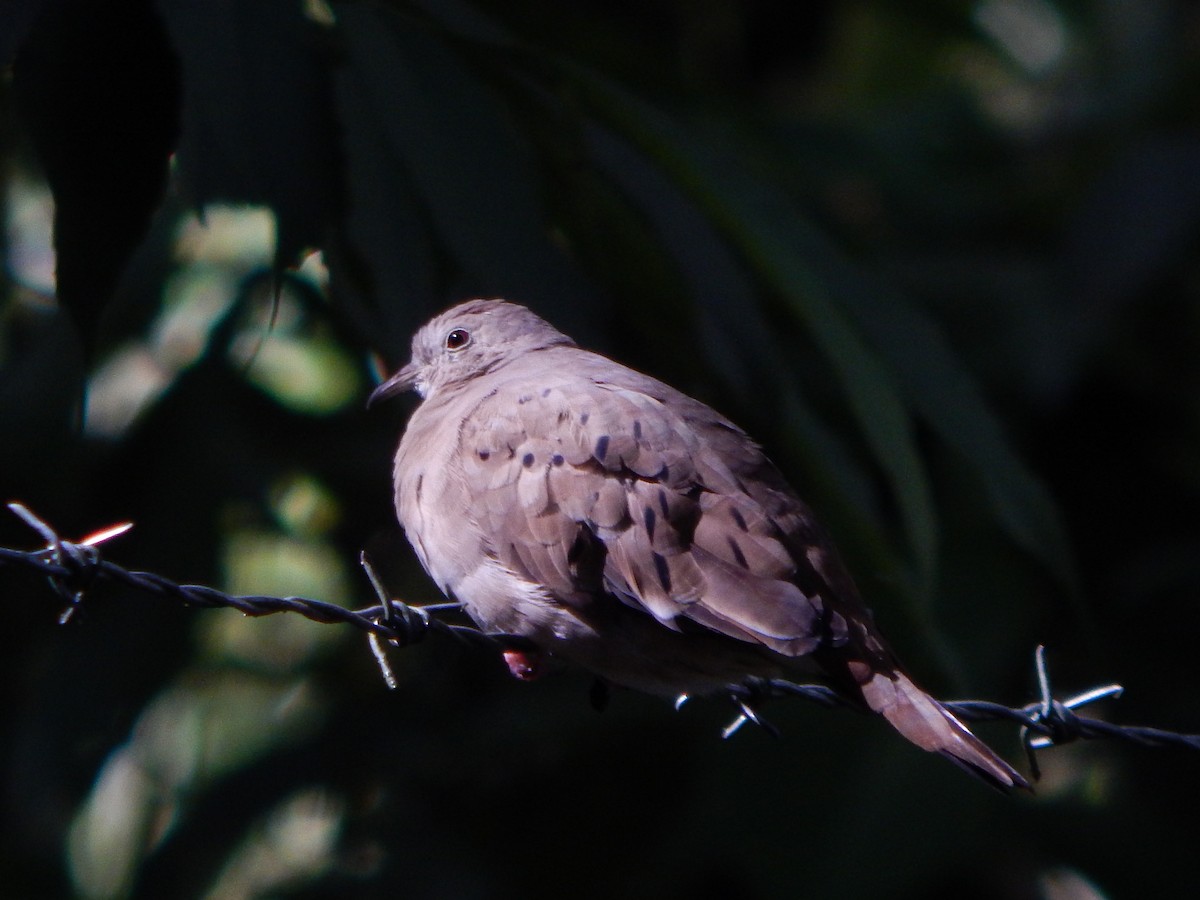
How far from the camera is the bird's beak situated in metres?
5.23

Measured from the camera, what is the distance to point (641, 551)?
3.49 metres

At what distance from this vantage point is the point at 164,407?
634 centimetres

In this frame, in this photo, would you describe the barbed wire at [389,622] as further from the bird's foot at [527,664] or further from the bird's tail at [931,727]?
the bird's foot at [527,664]

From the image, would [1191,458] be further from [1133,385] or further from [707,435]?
[707,435]

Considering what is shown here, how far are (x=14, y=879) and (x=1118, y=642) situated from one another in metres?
5.19

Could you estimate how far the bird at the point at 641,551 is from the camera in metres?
3.36

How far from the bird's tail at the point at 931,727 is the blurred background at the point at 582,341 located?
0.59 meters

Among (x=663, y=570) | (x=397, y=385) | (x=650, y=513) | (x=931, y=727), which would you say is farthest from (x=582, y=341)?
(x=397, y=385)

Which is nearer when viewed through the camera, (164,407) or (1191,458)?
(164,407)

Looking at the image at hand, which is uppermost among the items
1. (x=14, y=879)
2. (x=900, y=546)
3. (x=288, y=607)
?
(x=288, y=607)

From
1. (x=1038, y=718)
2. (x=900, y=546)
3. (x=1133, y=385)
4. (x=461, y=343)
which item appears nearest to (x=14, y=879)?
(x=461, y=343)

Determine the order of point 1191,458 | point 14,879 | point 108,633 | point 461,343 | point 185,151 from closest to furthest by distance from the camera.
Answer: point 185,151, point 461,343, point 108,633, point 14,879, point 1191,458

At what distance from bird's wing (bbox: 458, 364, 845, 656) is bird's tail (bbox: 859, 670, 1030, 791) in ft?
0.55

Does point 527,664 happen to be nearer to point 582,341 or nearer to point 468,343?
point 582,341
